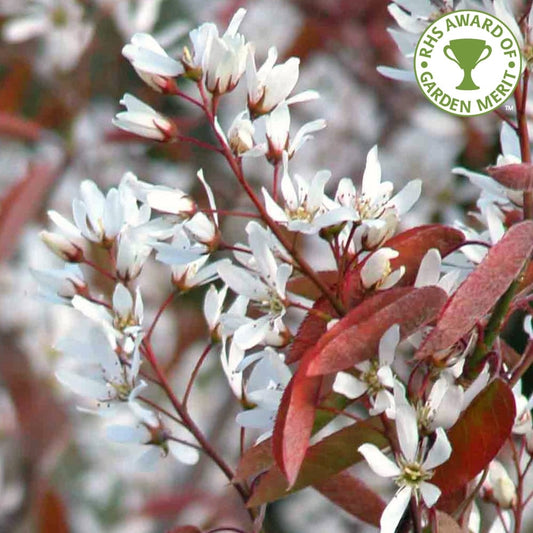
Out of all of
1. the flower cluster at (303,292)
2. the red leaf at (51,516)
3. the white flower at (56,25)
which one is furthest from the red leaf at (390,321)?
the white flower at (56,25)

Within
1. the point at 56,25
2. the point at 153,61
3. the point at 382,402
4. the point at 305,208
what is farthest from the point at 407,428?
the point at 56,25

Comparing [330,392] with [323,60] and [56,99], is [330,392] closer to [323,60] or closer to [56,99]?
[56,99]

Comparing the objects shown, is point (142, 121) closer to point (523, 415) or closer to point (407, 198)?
point (407, 198)

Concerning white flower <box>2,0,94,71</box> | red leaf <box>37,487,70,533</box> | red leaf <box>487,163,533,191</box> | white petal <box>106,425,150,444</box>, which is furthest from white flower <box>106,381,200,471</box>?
white flower <box>2,0,94,71</box>

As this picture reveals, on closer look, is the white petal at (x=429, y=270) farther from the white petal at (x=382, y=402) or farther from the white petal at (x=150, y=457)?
the white petal at (x=150, y=457)

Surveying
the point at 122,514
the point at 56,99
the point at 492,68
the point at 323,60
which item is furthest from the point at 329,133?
the point at 492,68
